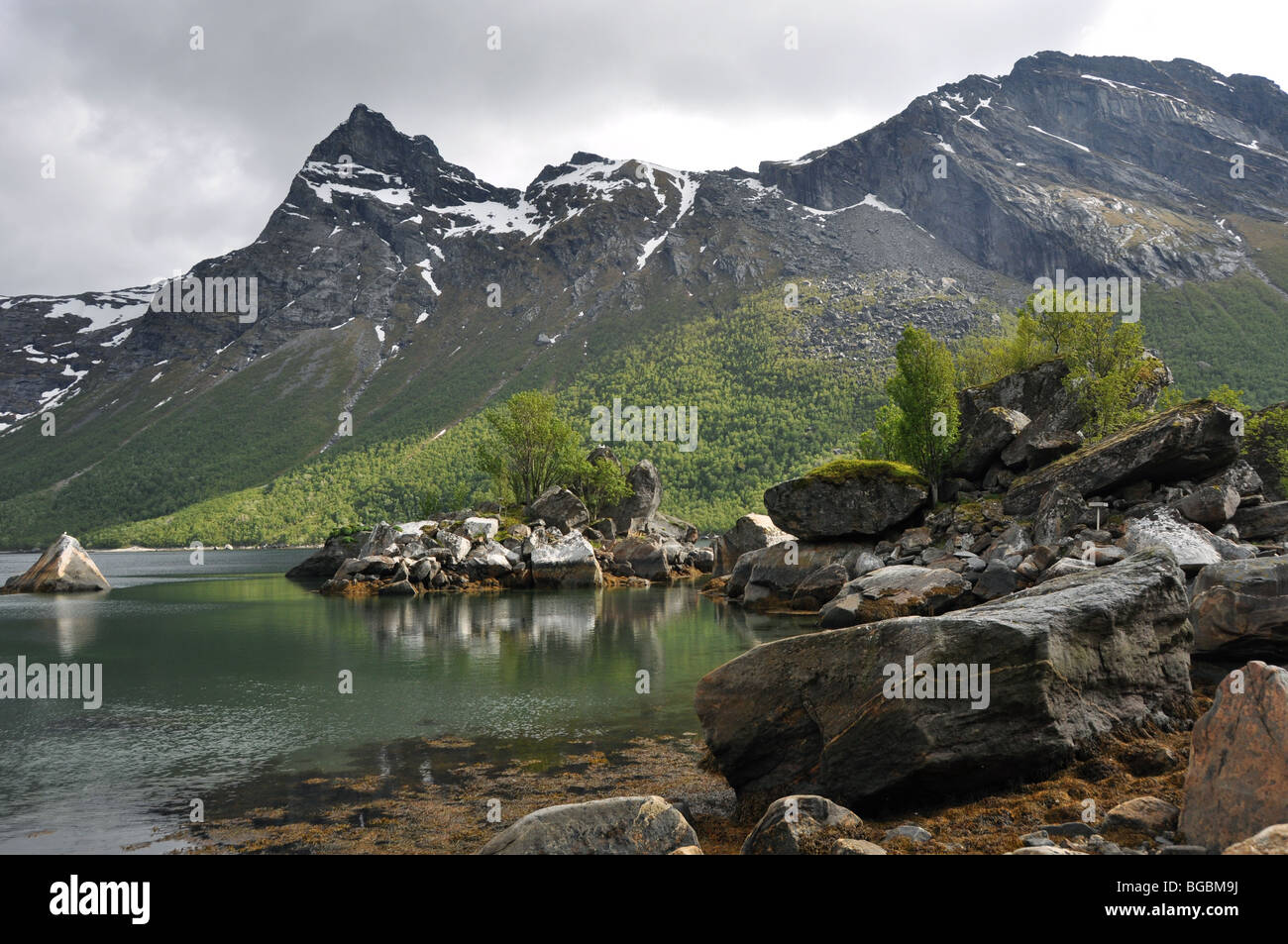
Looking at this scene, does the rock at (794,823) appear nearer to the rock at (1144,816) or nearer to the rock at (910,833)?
the rock at (910,833)

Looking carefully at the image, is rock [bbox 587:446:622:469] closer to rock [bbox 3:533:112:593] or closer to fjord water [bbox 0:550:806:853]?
fjord water [bbox 0:550:806:853]

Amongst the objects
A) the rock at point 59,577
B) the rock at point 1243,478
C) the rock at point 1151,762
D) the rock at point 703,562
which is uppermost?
the rock at point 1243,478

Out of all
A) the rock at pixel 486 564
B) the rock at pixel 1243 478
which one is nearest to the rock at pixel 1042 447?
the rock at pixel 1243 478

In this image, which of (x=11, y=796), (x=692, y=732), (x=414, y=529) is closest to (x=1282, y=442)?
(x=692, y=732)

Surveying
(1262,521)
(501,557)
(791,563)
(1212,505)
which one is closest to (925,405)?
(791,563)

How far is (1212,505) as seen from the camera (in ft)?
92.3

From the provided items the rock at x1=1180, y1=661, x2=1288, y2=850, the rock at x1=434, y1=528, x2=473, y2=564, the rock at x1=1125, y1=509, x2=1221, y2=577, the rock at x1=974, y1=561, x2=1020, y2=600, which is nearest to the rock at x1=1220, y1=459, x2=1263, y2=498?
the rock at x1=1125, y1=509, x2=1221, y2=577

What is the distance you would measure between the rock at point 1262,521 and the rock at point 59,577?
85.6 meters

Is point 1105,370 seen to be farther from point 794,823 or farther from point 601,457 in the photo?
point 601,457

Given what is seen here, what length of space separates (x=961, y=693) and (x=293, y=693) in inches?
907

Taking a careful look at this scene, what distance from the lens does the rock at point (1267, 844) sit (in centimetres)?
667

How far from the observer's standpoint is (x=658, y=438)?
179m

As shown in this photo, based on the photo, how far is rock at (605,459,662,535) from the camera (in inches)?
3821
